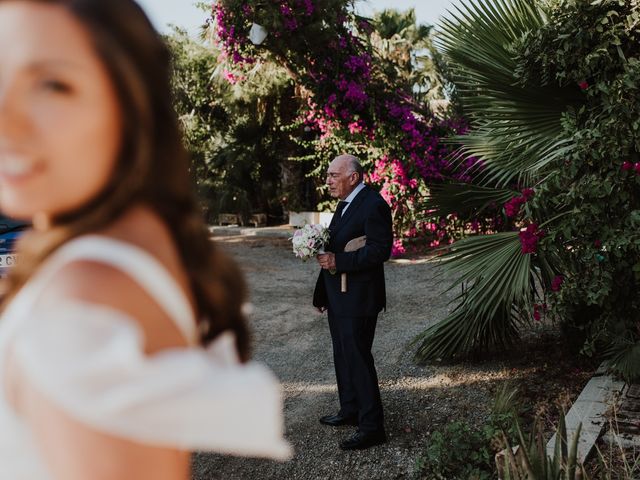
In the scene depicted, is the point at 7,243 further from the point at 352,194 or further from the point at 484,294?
the point at 484,294

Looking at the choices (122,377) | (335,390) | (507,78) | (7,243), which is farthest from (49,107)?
(7,243)

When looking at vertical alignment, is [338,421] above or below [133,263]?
below

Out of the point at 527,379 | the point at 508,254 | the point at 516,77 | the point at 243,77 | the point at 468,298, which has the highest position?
the point at 243,77

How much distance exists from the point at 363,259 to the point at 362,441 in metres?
A: 1.14

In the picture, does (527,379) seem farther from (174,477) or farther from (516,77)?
(174,477)

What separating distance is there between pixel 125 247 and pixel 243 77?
40.8 ft

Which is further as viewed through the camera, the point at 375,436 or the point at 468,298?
the point at 468,298

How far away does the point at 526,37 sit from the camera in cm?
440

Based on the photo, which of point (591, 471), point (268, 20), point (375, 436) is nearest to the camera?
point (591, 471)

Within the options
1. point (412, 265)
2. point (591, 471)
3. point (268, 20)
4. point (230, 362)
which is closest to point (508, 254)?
point (591, 471)

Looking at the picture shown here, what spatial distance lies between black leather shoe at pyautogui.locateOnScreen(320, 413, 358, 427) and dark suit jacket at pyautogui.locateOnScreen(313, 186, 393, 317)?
2.56 feet

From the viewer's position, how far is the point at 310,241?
4.22 meters

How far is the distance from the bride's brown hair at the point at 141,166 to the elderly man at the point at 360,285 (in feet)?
10.3

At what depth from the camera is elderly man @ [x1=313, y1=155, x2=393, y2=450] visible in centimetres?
404
